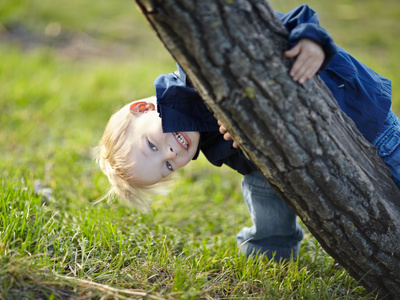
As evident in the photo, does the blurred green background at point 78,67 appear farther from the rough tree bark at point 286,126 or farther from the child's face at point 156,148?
the rough tree bark at point 286,126

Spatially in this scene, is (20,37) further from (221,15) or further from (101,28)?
(221,15)

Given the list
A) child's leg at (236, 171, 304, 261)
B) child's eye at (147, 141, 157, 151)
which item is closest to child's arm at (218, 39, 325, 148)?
child's eye at (147, 141, 157, 151)

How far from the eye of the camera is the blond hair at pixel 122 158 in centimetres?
250

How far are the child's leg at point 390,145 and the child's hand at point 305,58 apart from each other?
81 cm

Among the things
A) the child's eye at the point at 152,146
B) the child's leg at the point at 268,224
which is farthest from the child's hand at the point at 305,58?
the child's leg at the point at 268,224

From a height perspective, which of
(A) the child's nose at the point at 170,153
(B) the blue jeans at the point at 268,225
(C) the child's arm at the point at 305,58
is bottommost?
(B) the blue jeans at the point at 268,225

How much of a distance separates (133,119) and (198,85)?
1108 millimetres

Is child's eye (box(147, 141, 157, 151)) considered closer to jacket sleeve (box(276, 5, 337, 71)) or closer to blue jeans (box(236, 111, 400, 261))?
blue jeans (box(236, 111, 400, 261))

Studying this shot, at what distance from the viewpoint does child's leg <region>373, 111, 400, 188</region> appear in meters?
2.05

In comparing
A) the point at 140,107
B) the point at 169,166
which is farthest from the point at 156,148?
the point at 140,107

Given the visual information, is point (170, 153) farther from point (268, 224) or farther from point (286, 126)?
point (286, 126)

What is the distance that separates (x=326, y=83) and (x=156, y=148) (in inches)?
42.0

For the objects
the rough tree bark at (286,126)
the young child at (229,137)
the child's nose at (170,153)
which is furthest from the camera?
the child's nose at (170,153)

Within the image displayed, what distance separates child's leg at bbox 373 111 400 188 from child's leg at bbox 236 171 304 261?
0.81 metres
